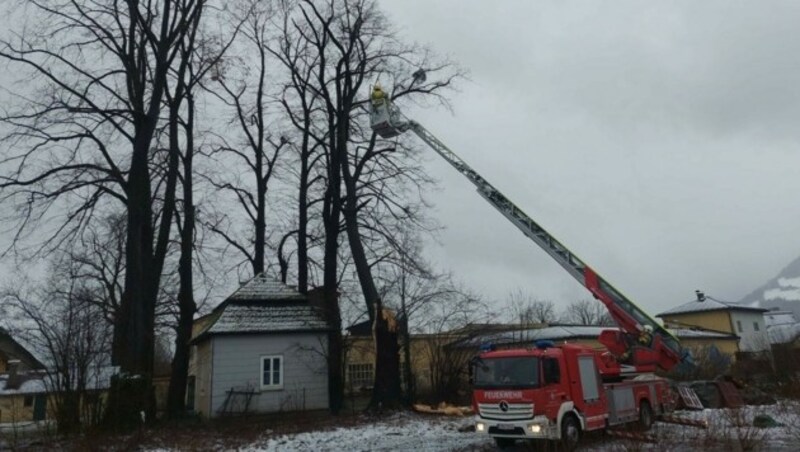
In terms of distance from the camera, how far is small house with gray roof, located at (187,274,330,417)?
79.7ft

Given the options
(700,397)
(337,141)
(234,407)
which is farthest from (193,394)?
(700,397)

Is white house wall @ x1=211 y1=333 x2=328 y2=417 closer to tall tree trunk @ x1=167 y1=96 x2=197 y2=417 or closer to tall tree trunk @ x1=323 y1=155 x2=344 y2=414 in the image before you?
tall tree trunk @ x1=323 y1=155 x2=344 y2=414

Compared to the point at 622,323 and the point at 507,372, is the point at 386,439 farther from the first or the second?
the point at 622,323

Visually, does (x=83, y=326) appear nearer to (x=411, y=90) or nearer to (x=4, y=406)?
(x=411, y=90)

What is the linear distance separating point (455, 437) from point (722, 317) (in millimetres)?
58912

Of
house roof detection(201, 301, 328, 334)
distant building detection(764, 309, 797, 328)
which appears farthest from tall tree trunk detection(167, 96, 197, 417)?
distant building detection(764, 309, 797, 328)

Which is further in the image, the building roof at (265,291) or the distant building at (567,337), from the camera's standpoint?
the distant building at (567,337)

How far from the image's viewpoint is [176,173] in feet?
88.6

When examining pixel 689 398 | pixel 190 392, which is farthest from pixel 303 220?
pixel 689 398

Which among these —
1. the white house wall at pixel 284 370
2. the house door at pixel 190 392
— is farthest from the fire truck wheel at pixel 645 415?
the house door at pixel 190 392

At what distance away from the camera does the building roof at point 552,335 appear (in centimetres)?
2792

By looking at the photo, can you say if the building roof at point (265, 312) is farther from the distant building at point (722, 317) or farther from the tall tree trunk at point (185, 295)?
the distant building at point (722, 317)

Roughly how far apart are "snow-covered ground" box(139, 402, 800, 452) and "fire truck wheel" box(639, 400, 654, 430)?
0.32 meters

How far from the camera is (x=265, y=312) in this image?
87.1 ft
